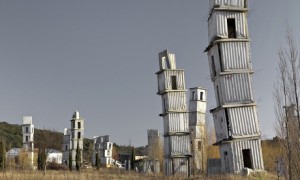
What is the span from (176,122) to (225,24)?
1122cm

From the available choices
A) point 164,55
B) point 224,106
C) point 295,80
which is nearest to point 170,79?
point 164,55

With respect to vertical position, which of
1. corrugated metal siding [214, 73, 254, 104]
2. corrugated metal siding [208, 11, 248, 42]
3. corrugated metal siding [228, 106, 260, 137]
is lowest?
corrugated metal siding [228, 106, 260, 137]

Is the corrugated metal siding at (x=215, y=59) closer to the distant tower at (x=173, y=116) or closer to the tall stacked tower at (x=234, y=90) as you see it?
the tall stacked tower at (x=234, y=90)

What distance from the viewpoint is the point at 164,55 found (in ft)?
108

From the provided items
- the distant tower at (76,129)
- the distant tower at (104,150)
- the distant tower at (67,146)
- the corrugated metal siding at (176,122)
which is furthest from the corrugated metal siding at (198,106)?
the distant tower at (67,146)

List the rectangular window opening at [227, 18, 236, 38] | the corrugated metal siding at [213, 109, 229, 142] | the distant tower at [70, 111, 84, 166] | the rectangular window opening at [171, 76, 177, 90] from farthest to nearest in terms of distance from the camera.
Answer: the distant tower at [70, 111, 84, 166]
the rectangular window opening at [171, 76, 177, 90]
the rectangular window opening at [227, 18, 236, 38]
the corrugated metal siding at [213, 109, 229, 142]

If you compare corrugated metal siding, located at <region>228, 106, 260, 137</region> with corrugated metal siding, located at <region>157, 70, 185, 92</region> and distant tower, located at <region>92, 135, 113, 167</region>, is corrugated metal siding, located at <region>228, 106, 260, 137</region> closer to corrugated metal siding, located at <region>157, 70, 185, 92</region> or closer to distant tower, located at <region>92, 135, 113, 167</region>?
corrugated metal siding, located at <region>157, 70, 185, 92</region>

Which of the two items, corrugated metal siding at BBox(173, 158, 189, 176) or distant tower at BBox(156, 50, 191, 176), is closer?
corrugated metal siding at BBox(173, 158, 189, 176)

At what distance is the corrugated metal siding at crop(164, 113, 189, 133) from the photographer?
3094cm

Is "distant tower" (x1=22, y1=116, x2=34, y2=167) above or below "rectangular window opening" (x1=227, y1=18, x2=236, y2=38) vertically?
below

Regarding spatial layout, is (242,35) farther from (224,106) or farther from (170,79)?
(170,79)

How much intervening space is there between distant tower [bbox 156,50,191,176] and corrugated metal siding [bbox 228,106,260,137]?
9.64m

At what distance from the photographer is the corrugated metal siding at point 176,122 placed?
102 ft

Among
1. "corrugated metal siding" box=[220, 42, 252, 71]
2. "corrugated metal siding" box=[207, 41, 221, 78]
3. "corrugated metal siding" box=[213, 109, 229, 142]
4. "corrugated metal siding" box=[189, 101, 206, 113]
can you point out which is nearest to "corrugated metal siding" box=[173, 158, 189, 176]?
"corrugated metal siding" box=[213, 109, 229, 142]
